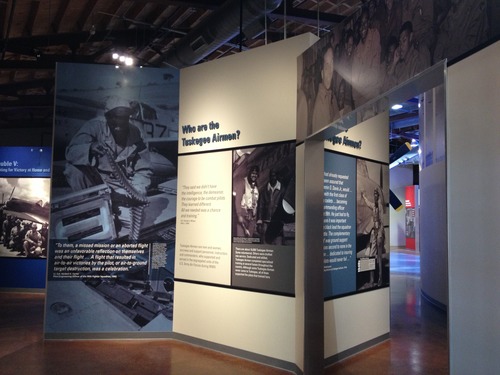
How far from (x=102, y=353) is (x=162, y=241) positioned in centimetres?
153

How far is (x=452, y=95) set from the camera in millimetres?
2445

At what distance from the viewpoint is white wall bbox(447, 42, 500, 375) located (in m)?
2.27

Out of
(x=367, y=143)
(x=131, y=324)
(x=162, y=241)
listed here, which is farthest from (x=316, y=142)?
(x=131, y=324)

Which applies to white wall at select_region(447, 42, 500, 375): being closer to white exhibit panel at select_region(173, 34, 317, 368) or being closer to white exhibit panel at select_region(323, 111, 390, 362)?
white exhibit panel at select_region(173, 34, 317, 368)

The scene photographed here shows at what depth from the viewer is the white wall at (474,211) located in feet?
7.43

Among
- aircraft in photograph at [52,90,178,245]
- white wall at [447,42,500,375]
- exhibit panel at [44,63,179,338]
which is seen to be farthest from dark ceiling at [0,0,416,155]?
white wall at [447,42,500,375]

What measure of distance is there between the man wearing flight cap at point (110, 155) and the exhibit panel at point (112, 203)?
1 centimetres

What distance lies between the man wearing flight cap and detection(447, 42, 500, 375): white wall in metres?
4.33

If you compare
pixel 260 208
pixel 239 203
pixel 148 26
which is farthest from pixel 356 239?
pixel 148 26

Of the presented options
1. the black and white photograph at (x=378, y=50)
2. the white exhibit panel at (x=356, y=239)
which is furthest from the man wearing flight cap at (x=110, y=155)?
the white exhibit panel at (x=356, y=239)

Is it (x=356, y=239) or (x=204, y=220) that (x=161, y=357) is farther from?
(x=356, y=239)

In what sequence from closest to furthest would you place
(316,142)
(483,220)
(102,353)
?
(483,220) < (316,142) < (102,353)

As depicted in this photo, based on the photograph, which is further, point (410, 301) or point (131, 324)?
point (410, 301)

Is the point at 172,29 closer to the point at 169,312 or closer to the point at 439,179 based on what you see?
the point at 169,312
